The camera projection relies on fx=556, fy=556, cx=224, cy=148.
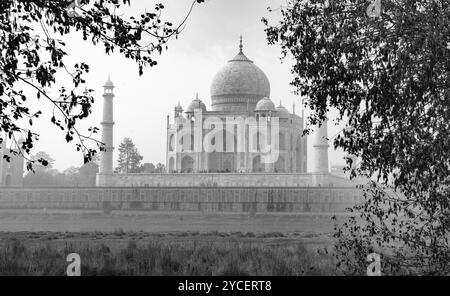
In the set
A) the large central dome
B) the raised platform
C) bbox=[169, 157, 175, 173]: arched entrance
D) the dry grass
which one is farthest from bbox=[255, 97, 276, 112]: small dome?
the dry grass

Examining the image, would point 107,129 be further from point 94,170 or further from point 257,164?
point 94,170

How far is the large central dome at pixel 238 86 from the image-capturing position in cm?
4984

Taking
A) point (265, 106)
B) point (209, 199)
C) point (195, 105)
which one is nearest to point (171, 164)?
point (195, 105)

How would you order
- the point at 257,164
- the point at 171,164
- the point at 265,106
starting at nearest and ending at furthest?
the point at 265,106
the point at 257,164
the point at 171,164

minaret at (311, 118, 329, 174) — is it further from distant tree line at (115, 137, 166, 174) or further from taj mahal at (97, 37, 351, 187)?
distant tree line at (115, 137, 166, 174)

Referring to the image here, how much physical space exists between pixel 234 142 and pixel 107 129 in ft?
35.9

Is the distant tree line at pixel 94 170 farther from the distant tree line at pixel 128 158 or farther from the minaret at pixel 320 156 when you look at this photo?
the minaret at pixel 320 156

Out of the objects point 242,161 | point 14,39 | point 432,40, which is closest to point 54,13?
point 14,39

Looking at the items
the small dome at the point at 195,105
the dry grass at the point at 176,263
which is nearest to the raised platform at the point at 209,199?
the small dome at the point at 195,105

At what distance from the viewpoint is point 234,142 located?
48.2 m

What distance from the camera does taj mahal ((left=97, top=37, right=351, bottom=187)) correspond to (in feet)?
136

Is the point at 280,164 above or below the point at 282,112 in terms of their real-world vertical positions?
below

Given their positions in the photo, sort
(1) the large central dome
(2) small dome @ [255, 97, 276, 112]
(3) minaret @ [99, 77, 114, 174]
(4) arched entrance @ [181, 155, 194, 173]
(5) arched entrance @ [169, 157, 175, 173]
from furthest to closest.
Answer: (1) the large central dome, (5) arched entrance @ [169, 157, 175, 173], (4) arched entrance @ [181, 155, 194, 173], (2) small dome @ [255, 97, 276, 112], (3) minaret @ [99, 77, 114, 174]
